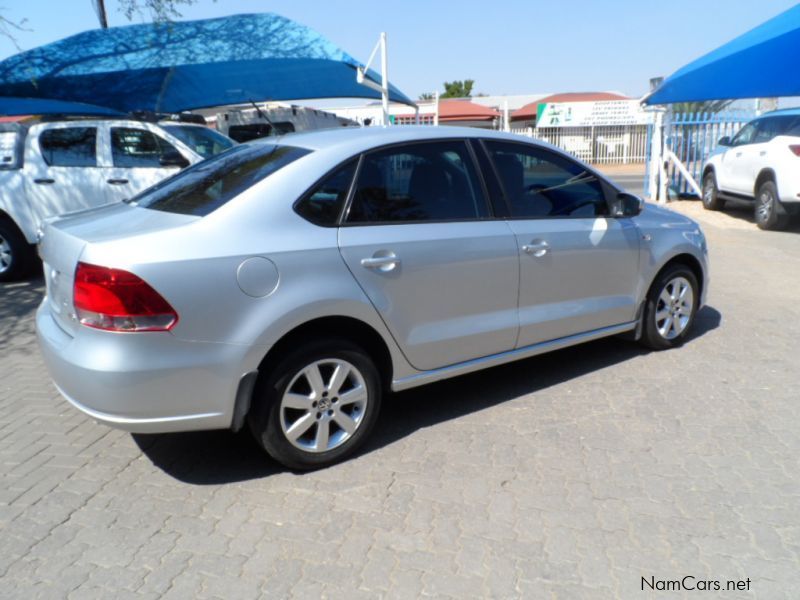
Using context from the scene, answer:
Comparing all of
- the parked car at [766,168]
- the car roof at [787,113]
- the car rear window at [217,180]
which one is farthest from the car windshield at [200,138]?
the car roof at [787,113]

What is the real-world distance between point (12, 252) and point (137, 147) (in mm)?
1842

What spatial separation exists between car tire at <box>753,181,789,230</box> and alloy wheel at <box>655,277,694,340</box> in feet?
21.7

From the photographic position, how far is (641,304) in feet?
15.8

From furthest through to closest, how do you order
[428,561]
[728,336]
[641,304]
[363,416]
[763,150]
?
[763,150] < [728,336] < [641,304] < [363,416] < [428,561]

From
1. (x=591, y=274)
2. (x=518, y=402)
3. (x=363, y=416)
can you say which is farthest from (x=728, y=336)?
(x=363, y=416)

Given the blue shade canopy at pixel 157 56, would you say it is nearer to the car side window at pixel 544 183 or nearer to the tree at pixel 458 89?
the car side window at pixel 544 183

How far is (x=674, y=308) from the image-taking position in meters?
5.10

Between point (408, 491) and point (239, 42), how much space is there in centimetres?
1043

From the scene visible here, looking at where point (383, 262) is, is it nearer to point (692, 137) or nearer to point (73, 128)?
point (73, 128)

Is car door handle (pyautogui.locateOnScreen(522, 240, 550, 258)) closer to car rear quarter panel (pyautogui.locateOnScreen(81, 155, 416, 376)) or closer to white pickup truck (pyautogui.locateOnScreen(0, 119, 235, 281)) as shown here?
car rear quarter panel (pyautogui.locateOnScreen(81, 155, 416, 376))

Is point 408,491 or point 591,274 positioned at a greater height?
point 591,274

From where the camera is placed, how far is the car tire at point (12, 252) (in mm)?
7566

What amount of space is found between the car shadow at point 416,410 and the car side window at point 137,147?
192 inches

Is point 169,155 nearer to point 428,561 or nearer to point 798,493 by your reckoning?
point 428,561
